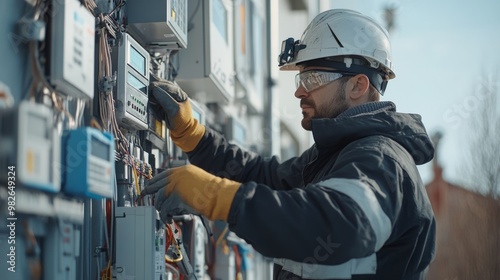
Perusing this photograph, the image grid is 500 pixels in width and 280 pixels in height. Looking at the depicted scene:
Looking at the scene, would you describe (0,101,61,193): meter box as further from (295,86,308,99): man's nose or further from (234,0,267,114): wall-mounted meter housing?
(234,0,267,114): wall-mounted meter housing

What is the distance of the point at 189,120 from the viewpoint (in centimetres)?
321

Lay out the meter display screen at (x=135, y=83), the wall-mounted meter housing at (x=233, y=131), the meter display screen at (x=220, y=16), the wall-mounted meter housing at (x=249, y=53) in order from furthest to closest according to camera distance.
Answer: the wall-mounted meter housing at (x=249, y=53) → the wall-mounted meter housing at (x=233, y=131) → the meter display screen at (x=220, y=16) → the meter display screen at (x=135, y=83)

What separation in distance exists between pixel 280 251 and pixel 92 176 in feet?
2.11

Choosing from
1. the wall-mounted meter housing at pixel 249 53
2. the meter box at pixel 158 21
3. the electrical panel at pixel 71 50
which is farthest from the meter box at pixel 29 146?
the wall-mounted meter housing at pixel 249 53

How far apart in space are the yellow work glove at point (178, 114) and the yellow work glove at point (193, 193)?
0.71 m

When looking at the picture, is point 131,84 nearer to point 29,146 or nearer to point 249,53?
point 29,146

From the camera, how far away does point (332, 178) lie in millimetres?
2268

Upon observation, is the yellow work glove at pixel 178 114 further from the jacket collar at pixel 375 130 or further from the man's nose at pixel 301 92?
the jacket collar at pixel 375 130

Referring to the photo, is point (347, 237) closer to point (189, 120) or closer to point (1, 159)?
point (1, 159)

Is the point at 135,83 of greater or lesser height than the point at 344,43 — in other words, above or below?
below

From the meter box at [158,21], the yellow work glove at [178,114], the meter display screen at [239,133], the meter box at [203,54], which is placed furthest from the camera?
the meter display screen at [239,133]

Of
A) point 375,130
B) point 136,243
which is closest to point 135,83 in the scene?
point 136,243

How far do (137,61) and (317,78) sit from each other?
0.80 metres

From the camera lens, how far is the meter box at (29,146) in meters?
1.84
